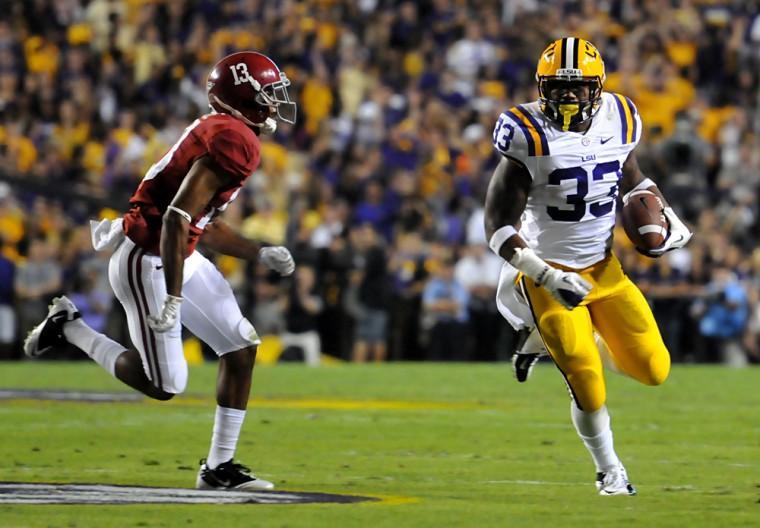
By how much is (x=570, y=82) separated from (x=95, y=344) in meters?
2.12

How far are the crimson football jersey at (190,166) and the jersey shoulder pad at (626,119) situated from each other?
4.55ft

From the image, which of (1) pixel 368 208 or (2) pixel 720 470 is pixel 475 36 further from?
(2) pixel 720 470

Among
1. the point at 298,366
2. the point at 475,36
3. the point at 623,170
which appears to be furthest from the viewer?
the point at 475,36

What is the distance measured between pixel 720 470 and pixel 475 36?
399 inches

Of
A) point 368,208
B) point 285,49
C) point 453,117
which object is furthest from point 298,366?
point 285,49

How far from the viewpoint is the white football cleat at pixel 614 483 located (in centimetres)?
574

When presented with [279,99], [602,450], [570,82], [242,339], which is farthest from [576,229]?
[242,339]

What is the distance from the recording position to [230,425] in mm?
A: 5941

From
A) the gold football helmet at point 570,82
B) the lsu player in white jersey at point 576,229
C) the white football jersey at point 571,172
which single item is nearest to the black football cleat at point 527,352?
the lsu player in white jersey at point 576,229

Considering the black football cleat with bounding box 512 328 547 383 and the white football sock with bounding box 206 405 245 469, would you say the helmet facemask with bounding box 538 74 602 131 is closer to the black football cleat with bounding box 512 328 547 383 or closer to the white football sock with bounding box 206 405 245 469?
the black football cleat with bounding box 512 328 547 383

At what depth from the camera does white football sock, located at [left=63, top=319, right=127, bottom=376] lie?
6.12 m

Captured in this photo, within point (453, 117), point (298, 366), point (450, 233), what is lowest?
point (298, 366)

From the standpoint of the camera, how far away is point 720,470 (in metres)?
6.66

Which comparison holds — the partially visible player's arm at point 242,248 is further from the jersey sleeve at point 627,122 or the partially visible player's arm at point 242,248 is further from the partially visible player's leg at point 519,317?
the jersey sleeve at point 627,122
